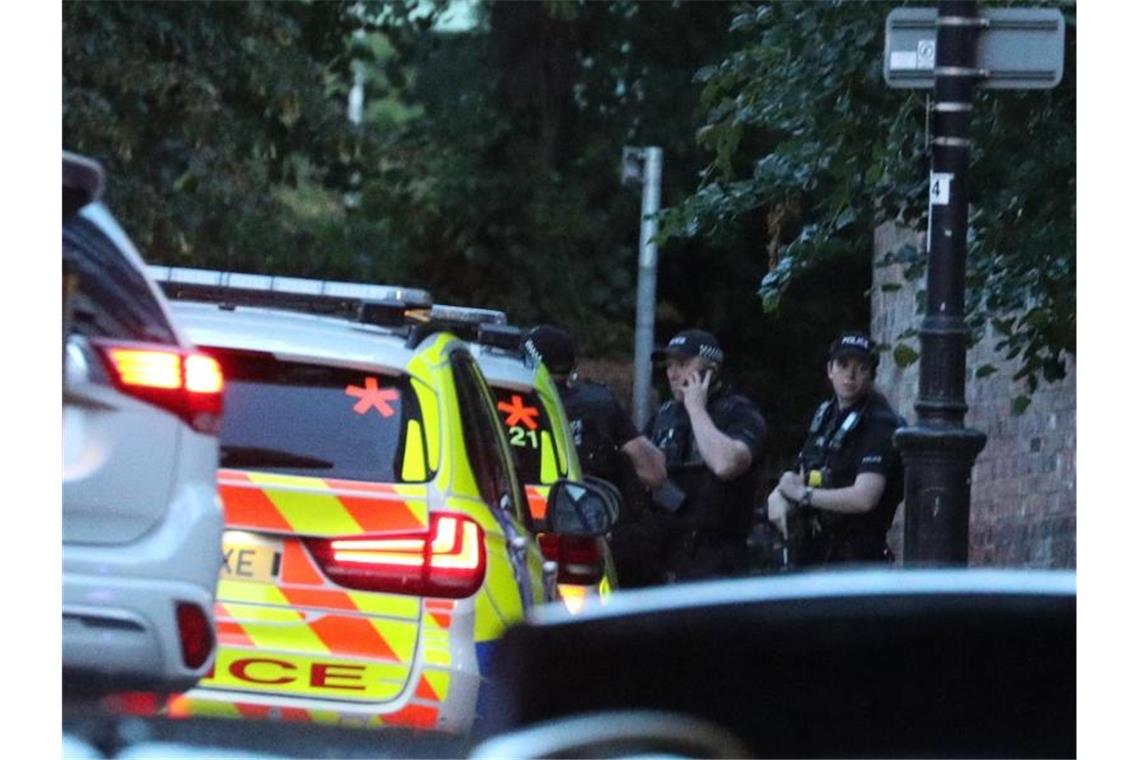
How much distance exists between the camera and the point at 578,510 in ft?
25.1

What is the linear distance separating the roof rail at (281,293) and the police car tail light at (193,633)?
1926 mm

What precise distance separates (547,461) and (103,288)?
15.0ft

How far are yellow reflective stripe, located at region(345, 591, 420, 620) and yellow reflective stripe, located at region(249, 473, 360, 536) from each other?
159mm

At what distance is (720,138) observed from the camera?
1084cm

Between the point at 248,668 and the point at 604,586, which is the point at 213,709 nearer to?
the point at 248,668

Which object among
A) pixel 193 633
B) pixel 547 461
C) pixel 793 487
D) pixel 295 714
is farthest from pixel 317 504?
pixel 793 487

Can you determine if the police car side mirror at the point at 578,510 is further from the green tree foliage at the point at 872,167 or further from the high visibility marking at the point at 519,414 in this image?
the green tree foliage at the point at 872,167

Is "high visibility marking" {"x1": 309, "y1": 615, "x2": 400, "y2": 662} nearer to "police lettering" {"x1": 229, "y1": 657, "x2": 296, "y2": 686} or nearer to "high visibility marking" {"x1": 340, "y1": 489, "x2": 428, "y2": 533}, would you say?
"police lettering" {"x1": 229, "y1": 657, "x2": 296, "y2": 686}

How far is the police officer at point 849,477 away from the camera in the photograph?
30.5ft

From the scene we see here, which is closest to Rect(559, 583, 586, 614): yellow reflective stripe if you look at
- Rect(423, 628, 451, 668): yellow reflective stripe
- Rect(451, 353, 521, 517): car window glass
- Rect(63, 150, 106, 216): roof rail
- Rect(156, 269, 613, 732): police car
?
Rect(451, 353, 521, 517): car window glass

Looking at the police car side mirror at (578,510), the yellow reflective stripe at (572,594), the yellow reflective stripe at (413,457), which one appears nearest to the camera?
the yellow reflective stripe at (413,457)

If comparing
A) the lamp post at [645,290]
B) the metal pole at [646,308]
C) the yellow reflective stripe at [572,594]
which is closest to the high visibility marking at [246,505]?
the yellow reflective stripe at [572,594]

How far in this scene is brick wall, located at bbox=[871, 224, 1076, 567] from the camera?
10875mm
